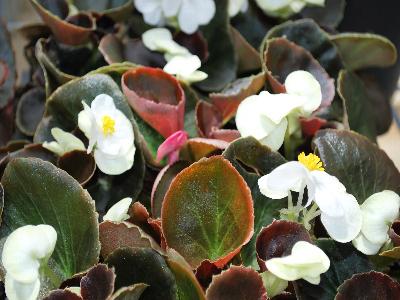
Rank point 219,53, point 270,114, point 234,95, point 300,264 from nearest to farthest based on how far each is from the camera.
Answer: point 300,264 → point 270,114 → point 234,95 → point 219,53


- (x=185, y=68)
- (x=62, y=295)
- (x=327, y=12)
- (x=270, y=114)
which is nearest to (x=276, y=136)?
(x=270, y=114)

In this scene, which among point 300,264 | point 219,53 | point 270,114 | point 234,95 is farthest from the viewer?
point 219,53

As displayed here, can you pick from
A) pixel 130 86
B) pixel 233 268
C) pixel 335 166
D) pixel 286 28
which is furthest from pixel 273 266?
pixel 286 28

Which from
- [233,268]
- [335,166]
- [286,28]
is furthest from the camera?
[286,28]

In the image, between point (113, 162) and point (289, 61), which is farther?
point (289, 61)

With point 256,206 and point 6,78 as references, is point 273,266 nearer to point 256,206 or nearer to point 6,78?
point 256,206

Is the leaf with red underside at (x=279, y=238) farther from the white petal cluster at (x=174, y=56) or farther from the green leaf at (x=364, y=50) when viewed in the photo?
the green leaf at (x=364, y=50)

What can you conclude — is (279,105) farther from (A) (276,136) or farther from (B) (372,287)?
(B) (372,287)
